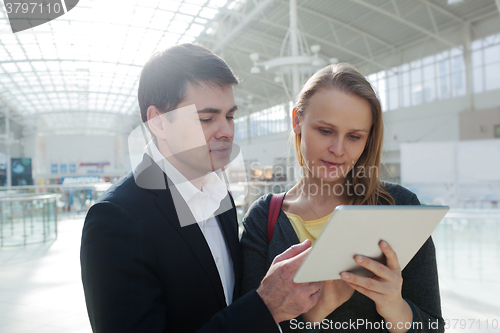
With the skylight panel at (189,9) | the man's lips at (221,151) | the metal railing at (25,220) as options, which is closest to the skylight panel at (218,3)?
the skylight panel at (189,9)

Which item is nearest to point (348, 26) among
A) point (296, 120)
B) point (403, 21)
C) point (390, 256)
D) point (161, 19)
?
point (403, 21)

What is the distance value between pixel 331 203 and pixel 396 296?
1.73 feet

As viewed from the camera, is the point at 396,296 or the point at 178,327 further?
the point at 178,327

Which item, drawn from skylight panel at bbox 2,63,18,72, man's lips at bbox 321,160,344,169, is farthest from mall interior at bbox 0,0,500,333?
man's lips at bbox 321,160,344,169

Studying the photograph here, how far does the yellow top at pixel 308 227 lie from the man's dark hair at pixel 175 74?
0.60 metres

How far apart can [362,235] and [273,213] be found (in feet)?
2.00

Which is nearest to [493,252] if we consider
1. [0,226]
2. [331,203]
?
[331,203]

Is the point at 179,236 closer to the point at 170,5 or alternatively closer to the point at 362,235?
the point at 362,235

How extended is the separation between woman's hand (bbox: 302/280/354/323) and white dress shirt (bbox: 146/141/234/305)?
0.35 m

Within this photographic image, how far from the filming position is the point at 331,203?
140cm

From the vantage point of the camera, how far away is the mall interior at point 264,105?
179 inches

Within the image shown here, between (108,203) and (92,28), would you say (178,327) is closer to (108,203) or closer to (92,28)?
(108,203)

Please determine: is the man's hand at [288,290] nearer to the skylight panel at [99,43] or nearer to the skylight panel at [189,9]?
the skylight panel at [99,43]

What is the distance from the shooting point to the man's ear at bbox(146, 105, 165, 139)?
1216 mm
